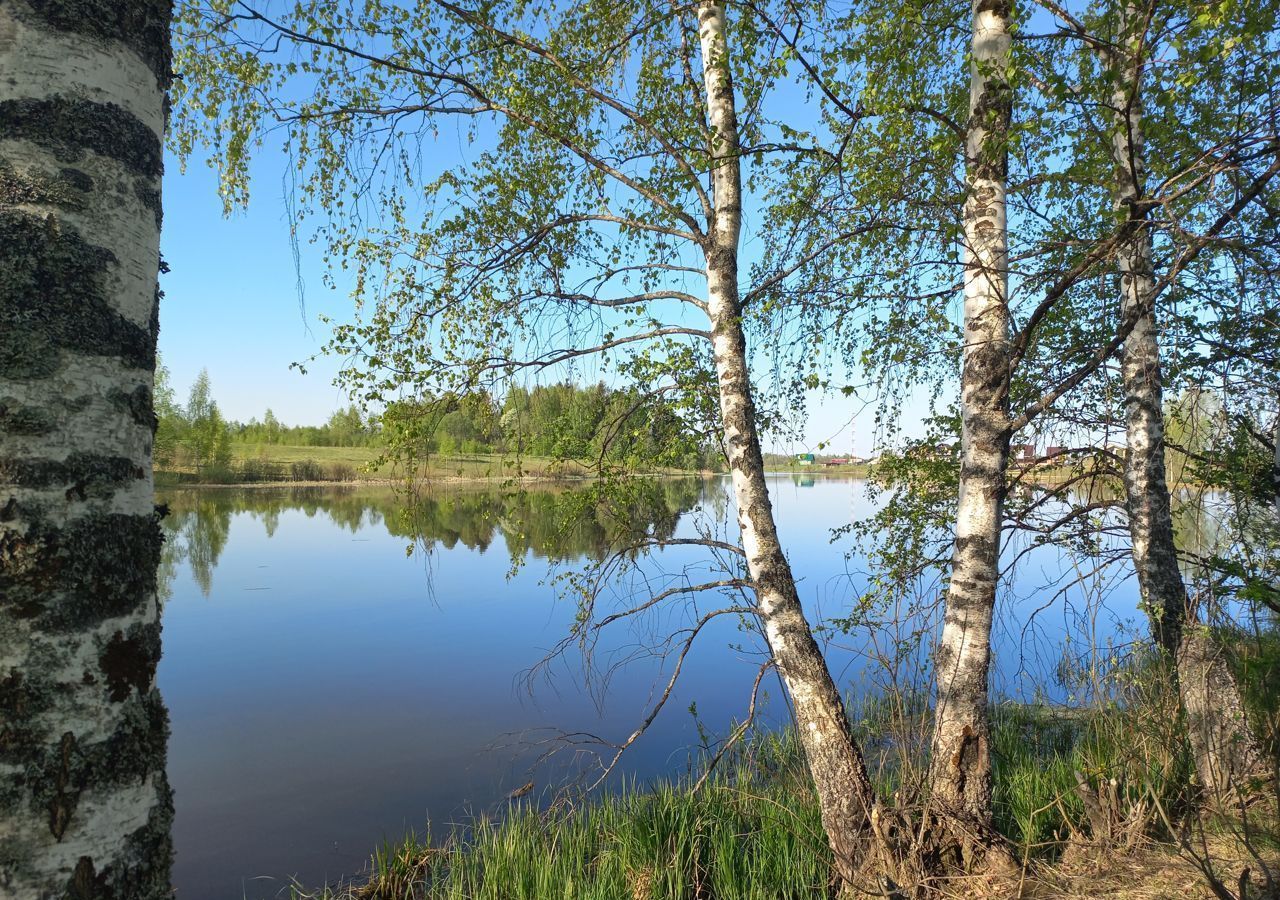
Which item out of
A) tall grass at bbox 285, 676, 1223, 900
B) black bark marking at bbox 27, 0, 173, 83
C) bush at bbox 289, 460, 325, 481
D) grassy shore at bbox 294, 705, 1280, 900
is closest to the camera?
black bark marking at bbox 27, 0, 173, 83

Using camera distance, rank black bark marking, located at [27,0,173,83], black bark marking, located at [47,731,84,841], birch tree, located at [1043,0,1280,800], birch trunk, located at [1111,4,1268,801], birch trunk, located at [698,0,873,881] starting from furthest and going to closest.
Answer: birch trunk, located at [1111,4,1268,801] → birch trunk, located at [698,0,873,881] → birch tree, located at [1043,0,1280,800] → black bark marking, located at [27,0,173,83] → black bark marking, located at [47,731,84,841]

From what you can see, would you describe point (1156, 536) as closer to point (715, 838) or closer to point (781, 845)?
point (781, 845)

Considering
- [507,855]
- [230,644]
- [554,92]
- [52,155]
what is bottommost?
[230,644]

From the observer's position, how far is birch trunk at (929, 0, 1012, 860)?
11.4ft

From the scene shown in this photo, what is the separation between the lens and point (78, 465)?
1.08 m

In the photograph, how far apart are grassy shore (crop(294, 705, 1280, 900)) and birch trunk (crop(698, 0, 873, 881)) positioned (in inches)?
9.7

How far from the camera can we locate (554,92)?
4.52 metres

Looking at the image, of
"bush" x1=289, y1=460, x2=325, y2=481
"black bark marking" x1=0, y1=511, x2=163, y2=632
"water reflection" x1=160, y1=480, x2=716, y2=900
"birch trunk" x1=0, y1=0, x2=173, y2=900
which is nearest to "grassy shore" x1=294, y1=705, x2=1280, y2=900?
"water reflection" x1=160, y1=480, x2=716, y2=900

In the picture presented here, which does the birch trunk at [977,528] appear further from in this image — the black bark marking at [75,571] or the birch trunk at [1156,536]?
the black bark marking at [75,571]

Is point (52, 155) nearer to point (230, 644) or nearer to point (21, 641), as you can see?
point (21, 641)

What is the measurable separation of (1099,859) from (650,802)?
107 inches

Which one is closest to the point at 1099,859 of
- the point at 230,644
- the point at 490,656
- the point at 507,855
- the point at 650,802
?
the point at 650,802

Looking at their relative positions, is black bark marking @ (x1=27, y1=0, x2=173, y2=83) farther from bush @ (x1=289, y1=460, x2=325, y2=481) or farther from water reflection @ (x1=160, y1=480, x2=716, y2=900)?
bush @ (x1=289, y1=460, x2=325, y2=481)

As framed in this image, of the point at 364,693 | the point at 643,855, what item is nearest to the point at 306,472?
the point at 364,693
